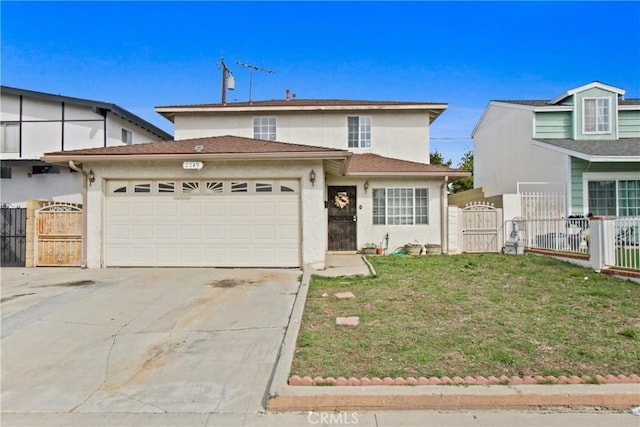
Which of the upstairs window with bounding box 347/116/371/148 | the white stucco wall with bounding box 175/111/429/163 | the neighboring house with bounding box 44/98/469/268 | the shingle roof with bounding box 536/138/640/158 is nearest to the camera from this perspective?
the neighboring house with bounding box 44/98/469/268

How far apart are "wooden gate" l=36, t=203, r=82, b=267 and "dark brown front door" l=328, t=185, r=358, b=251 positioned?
24.4 feet

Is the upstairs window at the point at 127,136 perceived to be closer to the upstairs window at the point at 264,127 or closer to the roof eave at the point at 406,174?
the upstairs window at the point at 264,127

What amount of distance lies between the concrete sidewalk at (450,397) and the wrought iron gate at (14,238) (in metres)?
10.3

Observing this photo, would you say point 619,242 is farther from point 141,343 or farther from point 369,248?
point 141,343

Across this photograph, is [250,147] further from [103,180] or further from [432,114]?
[432,114]

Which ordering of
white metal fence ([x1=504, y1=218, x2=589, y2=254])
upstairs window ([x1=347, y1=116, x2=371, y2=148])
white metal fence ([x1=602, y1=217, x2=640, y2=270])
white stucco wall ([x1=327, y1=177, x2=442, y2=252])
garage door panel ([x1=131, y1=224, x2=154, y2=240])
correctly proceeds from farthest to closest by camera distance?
upstairs window ([x1=347, y1=116, x2=371, y2=148]), white stucco wall ([x1=327, y1=177, x2=442, y2=252]), white metal fence ([x1=504, y1=218, x2=589, y2=254]), garage door panel ([x1=131, y1=224, x2=154, y2=240]), white metal fence ([x1=602, y1=217, x2=640, y2=270])

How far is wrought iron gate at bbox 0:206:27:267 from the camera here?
10375 mm

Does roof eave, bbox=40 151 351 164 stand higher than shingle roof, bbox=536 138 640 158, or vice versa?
shingle roof, bbox=536 138 640 158

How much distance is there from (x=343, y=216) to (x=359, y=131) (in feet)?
13.5

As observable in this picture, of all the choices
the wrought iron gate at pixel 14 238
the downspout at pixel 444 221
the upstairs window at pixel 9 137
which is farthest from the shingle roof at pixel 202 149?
the upstairs window at pixel 9 137

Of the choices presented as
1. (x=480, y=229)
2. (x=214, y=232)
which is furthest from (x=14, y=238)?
(x=480, y=229)

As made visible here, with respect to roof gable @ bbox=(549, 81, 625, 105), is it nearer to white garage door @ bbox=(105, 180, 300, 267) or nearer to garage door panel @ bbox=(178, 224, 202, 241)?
white garage door @ bbox=(105, 180, 300, 267)

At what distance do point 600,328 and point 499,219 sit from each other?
8.60 meters

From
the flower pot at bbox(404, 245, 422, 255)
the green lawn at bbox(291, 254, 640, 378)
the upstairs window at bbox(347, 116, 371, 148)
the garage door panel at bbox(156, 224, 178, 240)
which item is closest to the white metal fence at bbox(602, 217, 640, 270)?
the green lawn at bbox(291, 254, 640, 378)
